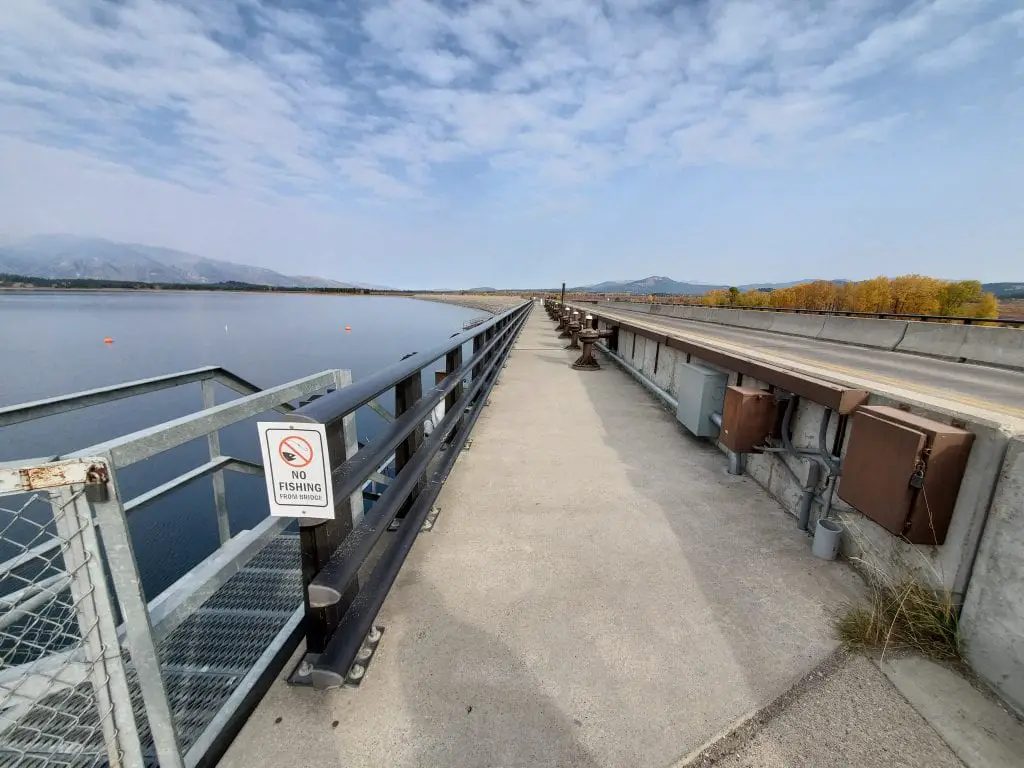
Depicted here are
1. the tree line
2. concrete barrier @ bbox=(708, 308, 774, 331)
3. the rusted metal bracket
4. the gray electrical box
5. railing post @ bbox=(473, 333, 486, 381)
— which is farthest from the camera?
the tree line

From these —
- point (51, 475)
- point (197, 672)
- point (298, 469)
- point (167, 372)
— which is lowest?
point (167, 372)

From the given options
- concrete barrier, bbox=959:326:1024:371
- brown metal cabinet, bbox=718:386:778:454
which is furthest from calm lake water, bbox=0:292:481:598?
concrete barrier, bbox=959:326:1024:371

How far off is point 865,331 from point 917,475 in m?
12.9

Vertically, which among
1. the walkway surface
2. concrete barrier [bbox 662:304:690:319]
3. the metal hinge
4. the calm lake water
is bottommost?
the calm lake water

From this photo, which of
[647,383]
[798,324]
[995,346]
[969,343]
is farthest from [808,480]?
[798,324]

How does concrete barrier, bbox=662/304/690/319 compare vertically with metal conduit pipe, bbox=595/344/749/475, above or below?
above

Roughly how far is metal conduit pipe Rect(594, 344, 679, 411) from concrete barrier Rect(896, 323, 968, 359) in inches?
267

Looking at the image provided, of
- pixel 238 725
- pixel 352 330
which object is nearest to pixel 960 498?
pixel 238 725

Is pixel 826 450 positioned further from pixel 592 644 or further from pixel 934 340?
pixel 934 340

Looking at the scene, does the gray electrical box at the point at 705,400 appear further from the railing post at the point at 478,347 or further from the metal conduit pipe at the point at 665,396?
the railing post at the point at 478,347

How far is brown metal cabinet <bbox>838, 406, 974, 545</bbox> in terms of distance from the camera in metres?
2.36

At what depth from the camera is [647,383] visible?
852cm

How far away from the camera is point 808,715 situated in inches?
77.3

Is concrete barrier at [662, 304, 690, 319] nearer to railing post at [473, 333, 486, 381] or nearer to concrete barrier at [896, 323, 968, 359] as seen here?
concrete barrier at [896, 323, 968, 359]
